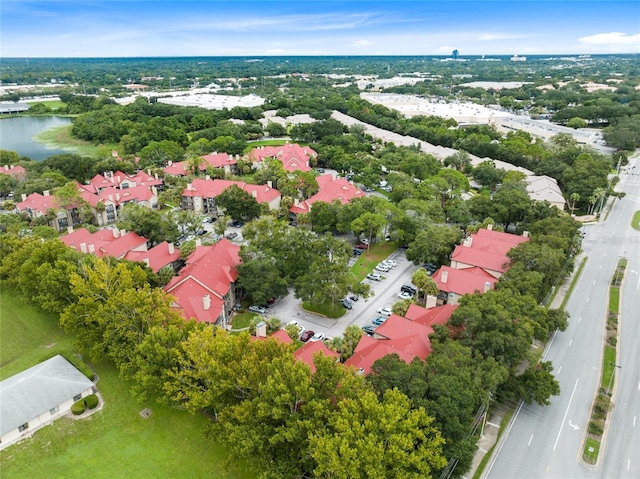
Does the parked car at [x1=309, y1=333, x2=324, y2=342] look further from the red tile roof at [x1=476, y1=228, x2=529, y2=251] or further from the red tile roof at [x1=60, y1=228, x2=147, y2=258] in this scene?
the red tile roof at [x1=60, y1=228, x2=147, y2=258]

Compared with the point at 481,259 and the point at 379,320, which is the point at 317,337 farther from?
the point at 481,259

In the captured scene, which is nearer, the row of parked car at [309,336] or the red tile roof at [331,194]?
the row of parked car at [309,336]

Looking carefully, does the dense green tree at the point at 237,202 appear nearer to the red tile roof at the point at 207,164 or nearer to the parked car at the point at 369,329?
the red tile roof at the point at 207,164

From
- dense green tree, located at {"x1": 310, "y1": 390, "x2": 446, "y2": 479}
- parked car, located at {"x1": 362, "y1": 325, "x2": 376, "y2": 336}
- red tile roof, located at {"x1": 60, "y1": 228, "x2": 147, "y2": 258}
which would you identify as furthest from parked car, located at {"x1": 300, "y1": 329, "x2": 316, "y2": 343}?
red tile roof, located at {"x1": 60, "y1": 228, "x2": 147, "y2": 258}

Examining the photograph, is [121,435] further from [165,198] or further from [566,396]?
[165,198]

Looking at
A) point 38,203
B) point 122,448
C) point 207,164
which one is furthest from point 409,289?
point 38,203

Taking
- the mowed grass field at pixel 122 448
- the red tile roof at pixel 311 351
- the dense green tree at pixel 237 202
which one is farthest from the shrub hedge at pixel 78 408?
the dense green tree at pixel 237 202
